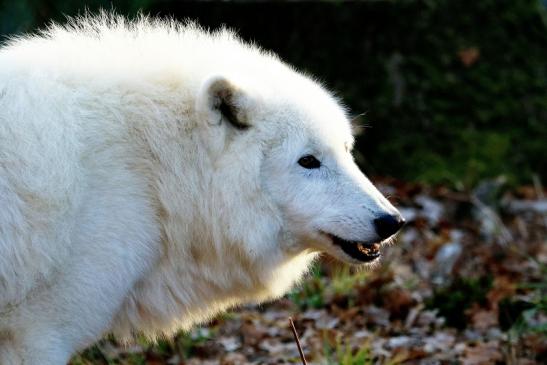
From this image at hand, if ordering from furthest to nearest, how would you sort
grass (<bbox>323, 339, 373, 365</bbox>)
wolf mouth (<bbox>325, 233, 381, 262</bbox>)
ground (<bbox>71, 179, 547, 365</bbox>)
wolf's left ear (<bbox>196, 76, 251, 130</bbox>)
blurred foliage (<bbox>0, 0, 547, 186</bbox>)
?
blurred foliage (<bbox>0, 0, 547, 186</bbox>), ground (<bbox>71, 179, 547, 365</bbox>), grass (<bbox>323, 339, 373, 365</bbox>), wolf mouth (<bbox>325, 233, 381, 262</bbox>), wolf's left ear (<bbox>196, 76, 251, 130</bbox>)

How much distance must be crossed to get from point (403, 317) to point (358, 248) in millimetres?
2156

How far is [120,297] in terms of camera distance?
13.2ft

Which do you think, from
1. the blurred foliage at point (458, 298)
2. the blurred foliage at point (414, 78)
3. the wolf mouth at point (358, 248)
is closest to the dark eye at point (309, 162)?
the wolf mouth at point (358, 248)

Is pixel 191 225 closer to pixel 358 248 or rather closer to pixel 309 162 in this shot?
pixel 309 162

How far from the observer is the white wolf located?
3812mm

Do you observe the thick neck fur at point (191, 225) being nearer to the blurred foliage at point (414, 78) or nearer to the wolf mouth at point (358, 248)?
the wolf mouth at point (358, 248)

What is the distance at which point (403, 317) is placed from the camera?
250 inches

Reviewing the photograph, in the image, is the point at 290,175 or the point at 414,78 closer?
the point at 290,175

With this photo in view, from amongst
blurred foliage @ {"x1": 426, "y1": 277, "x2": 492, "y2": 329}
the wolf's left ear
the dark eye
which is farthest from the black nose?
blurred foliage @ {"x1": 426, "y1": 277, "x2": 492, "y2": 329}

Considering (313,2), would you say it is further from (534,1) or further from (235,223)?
(235,223)

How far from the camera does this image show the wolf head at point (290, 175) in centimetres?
424

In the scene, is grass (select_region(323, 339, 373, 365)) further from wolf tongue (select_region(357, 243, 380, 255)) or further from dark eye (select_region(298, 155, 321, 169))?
dark eye (select_region(298, 155, 321, 169))

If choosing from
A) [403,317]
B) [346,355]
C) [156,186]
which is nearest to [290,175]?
[156,186]

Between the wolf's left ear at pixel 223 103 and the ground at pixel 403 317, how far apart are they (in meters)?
1.67
